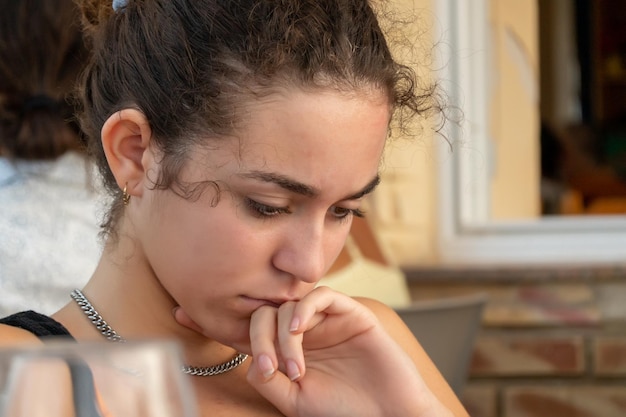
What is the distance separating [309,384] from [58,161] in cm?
101

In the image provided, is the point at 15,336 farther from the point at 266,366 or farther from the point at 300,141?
the point at 300,141

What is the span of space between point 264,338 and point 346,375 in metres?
0.20

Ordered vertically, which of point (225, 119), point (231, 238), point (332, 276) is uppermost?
point (225, 119)

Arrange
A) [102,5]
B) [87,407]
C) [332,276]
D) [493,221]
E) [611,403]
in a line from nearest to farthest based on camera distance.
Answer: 1. [87,407]
2. [102,5]
3. [332,276]
4. [611,403]
5. [493,221]

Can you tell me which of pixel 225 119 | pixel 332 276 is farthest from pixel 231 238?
pixel 332 276

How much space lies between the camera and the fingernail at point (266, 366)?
110cm

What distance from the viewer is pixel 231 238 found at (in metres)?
1.04

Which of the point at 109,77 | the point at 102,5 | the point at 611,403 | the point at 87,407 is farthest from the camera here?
the point at 611,403

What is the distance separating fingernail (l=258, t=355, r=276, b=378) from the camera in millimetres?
1100

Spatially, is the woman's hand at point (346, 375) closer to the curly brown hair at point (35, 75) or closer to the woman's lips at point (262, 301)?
the woman's lips at point (262, 301)

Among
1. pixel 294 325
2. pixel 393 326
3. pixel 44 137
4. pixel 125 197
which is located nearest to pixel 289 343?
pixel 294 325

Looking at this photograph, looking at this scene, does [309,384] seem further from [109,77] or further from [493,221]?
[493,221]

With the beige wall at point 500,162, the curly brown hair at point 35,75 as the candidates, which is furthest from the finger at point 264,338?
the beige wall at point 500,162

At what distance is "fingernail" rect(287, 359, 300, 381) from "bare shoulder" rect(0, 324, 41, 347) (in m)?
0.27
